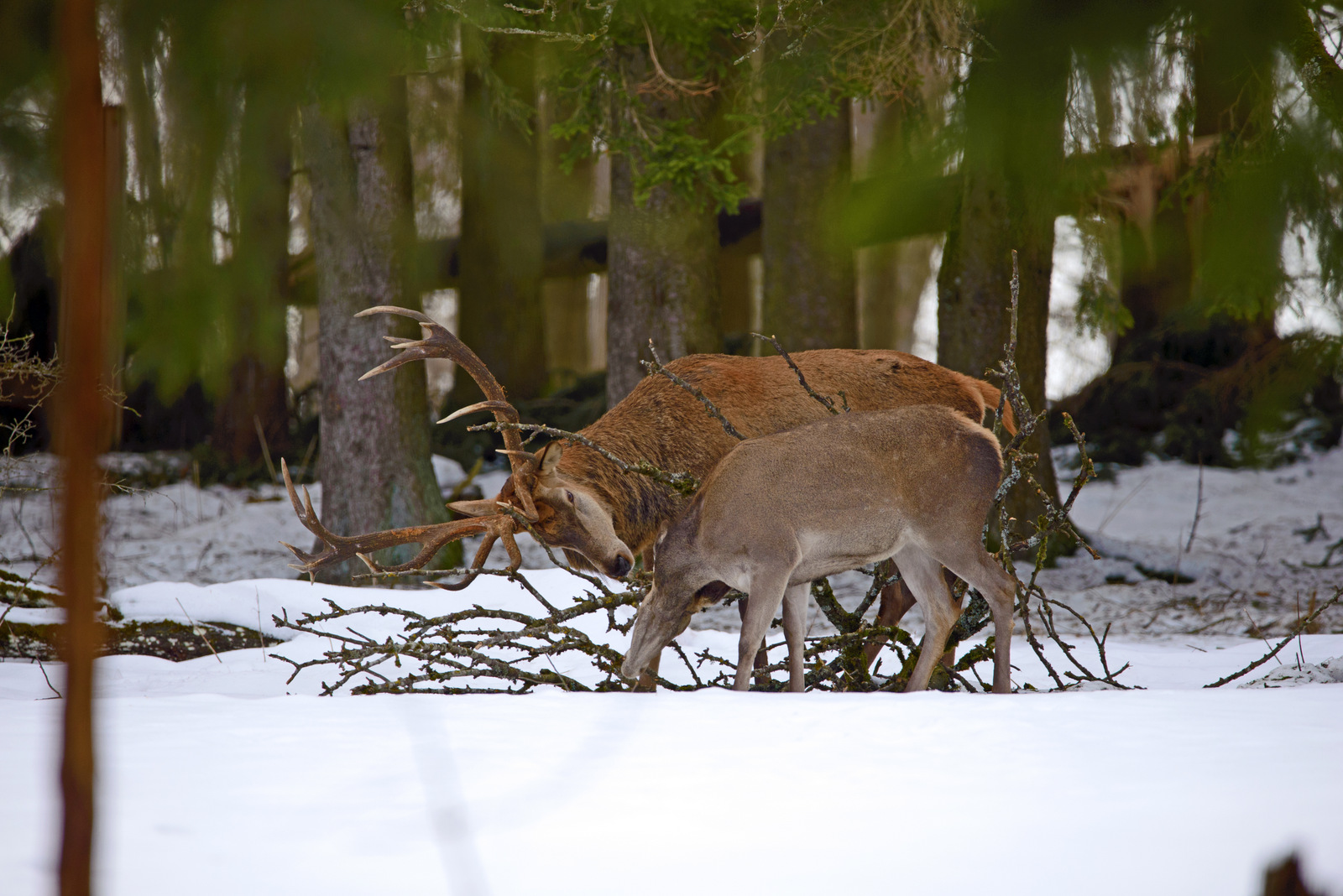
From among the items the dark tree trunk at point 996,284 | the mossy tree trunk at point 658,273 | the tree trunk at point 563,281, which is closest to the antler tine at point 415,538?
the dark tree trunk at point 996,284

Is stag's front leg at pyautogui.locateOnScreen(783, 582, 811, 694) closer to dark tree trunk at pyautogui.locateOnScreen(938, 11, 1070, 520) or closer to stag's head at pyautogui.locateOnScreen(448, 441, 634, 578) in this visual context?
stag's head at pyautogui.locateOnScreen(448, 441, 634, 578)

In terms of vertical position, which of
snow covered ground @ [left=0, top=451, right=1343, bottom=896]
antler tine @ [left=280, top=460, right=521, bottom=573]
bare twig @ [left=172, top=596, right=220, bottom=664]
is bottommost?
bare twig @ [left=172, top=596, right=220, bottom=664]

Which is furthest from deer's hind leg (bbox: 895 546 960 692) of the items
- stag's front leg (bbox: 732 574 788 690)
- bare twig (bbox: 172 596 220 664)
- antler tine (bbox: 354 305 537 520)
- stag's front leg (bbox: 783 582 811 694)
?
bare twig (bbox: 172 596 220 664)

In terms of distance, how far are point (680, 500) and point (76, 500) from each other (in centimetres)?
409

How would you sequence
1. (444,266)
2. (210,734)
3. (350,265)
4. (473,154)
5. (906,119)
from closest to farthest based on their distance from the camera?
(210,734) → (906,119) → (350,265) → (473,154) → (444,266)

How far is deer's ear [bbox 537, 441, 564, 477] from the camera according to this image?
4465 mm

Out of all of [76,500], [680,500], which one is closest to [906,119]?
[680,500]

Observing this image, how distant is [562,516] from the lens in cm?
452

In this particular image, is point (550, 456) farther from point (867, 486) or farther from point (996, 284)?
point (996, 284)

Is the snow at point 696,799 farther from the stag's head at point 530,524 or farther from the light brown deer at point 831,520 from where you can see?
the stag's head at point 530,524

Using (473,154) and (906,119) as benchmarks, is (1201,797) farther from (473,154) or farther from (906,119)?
(473,154)

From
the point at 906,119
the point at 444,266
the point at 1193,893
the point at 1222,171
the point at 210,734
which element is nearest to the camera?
the point at 1193,893

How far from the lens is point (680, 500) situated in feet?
16.5

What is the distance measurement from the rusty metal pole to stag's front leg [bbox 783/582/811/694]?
8.55 feet
